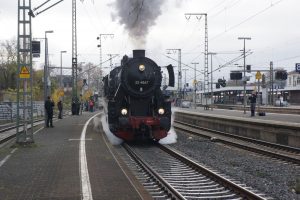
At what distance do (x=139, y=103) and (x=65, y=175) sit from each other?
8.11 m

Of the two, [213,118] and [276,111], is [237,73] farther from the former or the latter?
[213,118]

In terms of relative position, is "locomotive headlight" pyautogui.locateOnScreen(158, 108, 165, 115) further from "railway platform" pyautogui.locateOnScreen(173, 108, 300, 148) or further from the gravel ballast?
"railway platform" pyautogui.locateOnScreen(173, 108, 300, 148)

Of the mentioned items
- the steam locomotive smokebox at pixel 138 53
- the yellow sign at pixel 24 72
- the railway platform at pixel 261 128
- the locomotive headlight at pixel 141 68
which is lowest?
the railway platform at pixel 261 128

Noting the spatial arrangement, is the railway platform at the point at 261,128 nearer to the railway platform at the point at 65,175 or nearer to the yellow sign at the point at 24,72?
the railway platform at the point at 65,175

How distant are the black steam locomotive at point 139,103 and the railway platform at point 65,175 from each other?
68.9 inches

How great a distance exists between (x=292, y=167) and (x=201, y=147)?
5663 millimetres

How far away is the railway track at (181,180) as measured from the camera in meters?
8.65

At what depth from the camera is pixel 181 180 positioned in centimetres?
1045

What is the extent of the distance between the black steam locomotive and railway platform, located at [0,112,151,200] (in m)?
1.75

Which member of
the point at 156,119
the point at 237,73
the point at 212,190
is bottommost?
the point at 212,190

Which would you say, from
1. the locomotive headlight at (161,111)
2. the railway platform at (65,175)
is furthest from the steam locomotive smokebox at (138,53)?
the railway platform at (65,175)

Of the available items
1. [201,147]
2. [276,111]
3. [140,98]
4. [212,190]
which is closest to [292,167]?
[212,190]

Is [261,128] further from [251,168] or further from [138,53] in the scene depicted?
[251,168]

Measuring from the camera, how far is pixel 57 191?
8469 millimetres
